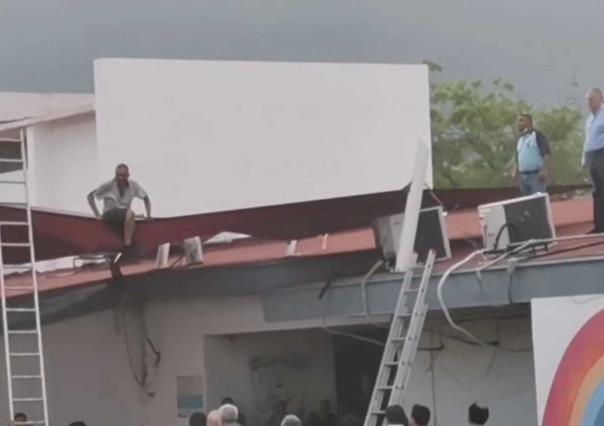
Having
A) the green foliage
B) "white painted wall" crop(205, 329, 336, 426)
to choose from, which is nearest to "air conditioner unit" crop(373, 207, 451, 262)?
"white painted wall" crop(205, 329, 336, 426)

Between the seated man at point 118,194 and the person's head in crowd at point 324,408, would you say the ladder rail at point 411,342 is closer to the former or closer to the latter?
the seated man at point 118,194

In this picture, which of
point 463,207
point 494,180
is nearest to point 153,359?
point 463,207

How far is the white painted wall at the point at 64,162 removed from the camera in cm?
3609

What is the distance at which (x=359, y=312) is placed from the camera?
17703 millimetres

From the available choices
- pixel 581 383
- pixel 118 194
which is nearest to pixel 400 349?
pixel 581 383

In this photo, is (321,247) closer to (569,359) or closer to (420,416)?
(569,359)

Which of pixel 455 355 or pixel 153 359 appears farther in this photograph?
pixel 153 359

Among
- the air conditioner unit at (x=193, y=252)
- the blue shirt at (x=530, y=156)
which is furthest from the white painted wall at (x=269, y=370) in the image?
the blue shirt at (x=530, y=156)

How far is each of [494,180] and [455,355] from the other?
147 feet

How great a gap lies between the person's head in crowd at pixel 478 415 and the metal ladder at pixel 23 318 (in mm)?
4586

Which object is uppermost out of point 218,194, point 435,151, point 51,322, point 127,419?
point 435,151

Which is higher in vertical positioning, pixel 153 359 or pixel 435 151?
pixel 435 151

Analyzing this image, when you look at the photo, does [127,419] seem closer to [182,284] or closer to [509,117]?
[182,284]

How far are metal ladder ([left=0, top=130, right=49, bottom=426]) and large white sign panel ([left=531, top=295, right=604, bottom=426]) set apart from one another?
5.14 meters
